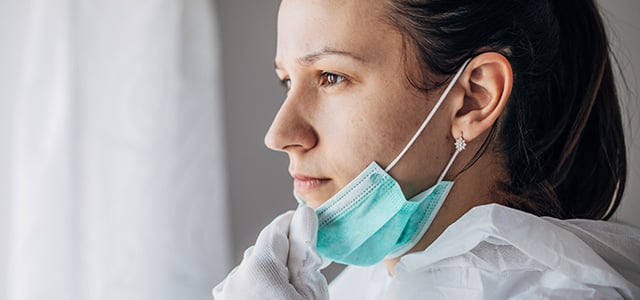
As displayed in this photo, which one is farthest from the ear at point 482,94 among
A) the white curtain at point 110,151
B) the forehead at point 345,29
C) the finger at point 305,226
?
the white curtain at point 110,151

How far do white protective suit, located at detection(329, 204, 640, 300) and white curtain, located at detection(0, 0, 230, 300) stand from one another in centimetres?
57

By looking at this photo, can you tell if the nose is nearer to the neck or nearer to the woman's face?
the woman's face

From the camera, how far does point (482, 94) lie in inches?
44.4

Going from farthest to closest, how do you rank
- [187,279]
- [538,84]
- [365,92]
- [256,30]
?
1. [256,30]
2. [187,279]
3. [538,84]
4. [365,92]

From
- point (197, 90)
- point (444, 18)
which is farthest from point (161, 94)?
point (444, 18)

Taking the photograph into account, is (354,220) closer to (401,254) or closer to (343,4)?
(401,254)

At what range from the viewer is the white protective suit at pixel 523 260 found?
1012 millimetres

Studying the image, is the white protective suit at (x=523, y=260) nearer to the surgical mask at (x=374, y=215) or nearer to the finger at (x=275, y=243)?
the surgical mask at (x=374, y=215)

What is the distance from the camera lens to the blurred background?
1265 millimetres

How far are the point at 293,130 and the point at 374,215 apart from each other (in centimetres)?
18

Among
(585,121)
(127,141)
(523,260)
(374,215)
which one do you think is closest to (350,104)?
(374,215)

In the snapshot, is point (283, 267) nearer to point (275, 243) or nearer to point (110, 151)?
point (275, 243)

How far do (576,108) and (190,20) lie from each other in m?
0.81

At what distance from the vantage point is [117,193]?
1.42 m
